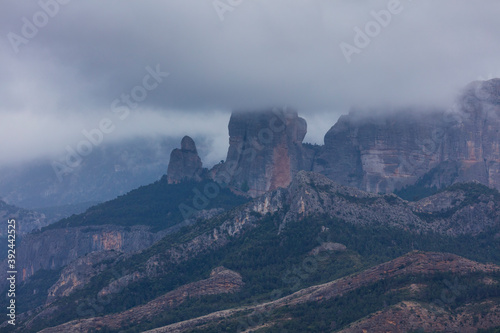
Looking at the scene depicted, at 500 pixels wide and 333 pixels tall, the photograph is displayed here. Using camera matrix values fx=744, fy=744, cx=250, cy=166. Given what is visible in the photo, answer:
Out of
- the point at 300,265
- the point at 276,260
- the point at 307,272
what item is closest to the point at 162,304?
the point at 276,260

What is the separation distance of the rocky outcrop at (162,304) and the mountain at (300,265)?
0.31 meters

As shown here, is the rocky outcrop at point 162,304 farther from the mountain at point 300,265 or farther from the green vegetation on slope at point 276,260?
the green vegetation on slope at point 276,260

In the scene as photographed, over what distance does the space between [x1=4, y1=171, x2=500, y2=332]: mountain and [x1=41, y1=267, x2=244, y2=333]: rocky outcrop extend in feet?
1.01

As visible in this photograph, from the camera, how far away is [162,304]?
131 m

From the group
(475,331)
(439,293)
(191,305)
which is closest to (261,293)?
(191,305)

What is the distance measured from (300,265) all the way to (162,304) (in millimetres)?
27015

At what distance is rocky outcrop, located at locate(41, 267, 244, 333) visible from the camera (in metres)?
127

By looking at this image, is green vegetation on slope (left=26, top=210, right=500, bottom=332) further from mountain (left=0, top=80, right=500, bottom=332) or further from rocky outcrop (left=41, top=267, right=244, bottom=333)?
rocky outcrop (left=41, top=267, right=244, bottom=333)

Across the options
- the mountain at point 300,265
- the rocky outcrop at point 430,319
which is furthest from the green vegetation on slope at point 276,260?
the rocky outcrop at point 430,319

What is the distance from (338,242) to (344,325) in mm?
40549

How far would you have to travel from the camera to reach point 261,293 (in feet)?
436

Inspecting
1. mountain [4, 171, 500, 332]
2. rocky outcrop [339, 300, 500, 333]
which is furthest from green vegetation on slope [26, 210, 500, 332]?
rocky outcrop [339, 300, 500, 333]

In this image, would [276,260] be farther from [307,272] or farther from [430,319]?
[430,319]

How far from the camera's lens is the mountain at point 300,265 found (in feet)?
369
